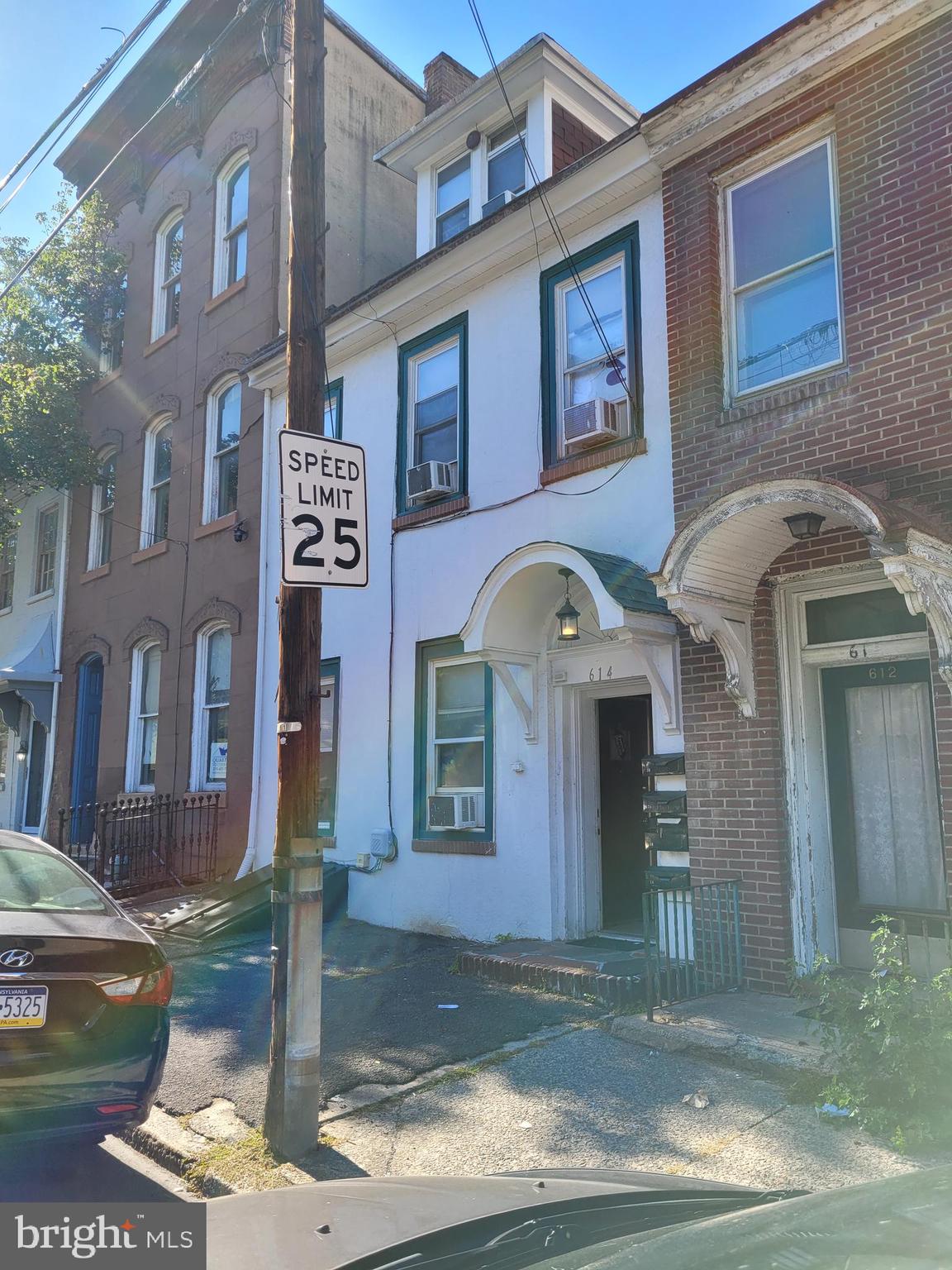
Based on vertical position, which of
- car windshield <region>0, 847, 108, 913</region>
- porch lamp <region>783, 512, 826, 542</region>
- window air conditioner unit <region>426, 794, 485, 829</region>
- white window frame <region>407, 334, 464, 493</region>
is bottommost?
car windshield <region>0, 847, 108, 913</region>

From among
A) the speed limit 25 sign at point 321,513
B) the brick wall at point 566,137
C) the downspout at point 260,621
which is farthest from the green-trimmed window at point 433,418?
the speed limit 25 sign at point 321,513

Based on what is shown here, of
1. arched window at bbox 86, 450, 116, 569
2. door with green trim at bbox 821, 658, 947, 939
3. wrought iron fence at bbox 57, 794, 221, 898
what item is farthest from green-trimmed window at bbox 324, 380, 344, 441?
door with green trim at bbox 821, 658, 947, 939

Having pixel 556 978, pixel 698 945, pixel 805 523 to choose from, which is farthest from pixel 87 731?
pixel 805 523

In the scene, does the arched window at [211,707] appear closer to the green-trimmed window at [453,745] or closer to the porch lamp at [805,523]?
the green-trimmed window at [453,745]

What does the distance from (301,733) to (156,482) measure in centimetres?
1224

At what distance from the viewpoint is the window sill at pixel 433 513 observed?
10398 mm

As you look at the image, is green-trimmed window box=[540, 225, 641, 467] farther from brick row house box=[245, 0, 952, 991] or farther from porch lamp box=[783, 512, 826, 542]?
porch lamp box=[783, 512, 826, 542]

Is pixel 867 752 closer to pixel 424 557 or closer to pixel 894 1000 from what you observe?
pixel 894 1000

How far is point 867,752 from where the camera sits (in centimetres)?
732

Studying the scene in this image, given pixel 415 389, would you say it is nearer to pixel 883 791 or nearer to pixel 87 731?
pixel 883 791

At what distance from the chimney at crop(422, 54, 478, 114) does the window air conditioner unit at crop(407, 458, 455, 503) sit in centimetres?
764

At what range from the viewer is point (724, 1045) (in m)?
5.82

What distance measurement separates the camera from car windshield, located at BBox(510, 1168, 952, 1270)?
5.16 ft

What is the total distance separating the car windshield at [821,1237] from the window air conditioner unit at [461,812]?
7945mm
